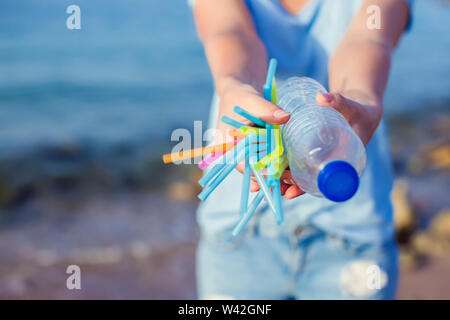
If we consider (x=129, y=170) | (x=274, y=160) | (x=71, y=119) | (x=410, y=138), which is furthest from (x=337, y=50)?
(x=71, y=119)

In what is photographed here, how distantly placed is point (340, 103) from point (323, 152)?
0.42 ft

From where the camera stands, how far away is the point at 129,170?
16.2ft

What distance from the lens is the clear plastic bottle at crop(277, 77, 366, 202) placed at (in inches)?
31.1

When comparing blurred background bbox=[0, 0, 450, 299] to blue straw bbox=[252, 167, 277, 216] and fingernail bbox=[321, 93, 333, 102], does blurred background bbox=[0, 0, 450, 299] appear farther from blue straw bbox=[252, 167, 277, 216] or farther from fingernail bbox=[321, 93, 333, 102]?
fingernail bbox=[321, 93, 333, 102]

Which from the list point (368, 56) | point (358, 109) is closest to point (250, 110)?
point (358, 109)

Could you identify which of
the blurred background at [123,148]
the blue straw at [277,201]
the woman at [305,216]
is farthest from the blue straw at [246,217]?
the blurred background at [123,148]

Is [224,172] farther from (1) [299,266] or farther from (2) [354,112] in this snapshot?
(1) [299,266]

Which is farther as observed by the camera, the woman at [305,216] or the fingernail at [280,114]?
the woman at [305,216]

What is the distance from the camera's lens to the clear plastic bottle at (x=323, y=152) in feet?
2.59

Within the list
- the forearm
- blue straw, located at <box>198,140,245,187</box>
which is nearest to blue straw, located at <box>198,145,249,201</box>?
blue straw, located at <box>198,140,245,187</box>

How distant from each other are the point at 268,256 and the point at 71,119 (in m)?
5.40

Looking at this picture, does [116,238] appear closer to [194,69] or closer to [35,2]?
[194,69]

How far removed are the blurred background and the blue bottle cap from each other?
7.58 ft

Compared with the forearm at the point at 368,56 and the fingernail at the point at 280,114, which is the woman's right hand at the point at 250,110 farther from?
the forearm at the point at 368,56
